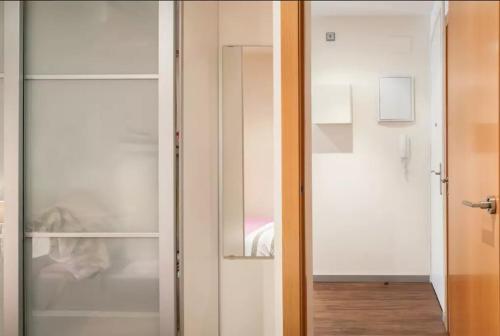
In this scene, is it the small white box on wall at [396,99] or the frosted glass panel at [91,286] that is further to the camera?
the small white box on wall at [396,99]

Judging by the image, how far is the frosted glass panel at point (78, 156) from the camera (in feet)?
6.32

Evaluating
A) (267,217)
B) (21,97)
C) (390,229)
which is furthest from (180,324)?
(390,229)

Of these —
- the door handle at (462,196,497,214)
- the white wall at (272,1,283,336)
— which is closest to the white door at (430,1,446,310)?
the door handle at (462,196,497,214)

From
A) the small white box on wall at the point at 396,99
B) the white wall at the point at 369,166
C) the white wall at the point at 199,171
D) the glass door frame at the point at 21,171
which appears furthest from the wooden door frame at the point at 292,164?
the small white box on wall at the point at 396,99

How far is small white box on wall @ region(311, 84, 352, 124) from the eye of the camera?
12.5ft

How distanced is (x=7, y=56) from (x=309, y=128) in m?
1.29

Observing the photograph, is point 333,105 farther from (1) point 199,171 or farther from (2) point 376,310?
(1) point 199,171

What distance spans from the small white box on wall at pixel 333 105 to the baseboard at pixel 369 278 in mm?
1303

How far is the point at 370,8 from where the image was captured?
12.1 ft

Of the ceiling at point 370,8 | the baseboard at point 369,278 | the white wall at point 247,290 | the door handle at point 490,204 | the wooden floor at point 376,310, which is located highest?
the ceiling at point 370,8

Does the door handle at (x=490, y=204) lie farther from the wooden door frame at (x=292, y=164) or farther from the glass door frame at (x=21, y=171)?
the glass door frame at (x=21, y=171)

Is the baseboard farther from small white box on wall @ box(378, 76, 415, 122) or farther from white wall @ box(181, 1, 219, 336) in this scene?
white wall @ box(181, 1, 219, 336)

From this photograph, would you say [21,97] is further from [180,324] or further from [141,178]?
[180,324]

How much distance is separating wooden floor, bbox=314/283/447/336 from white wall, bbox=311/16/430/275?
8.8 inches
